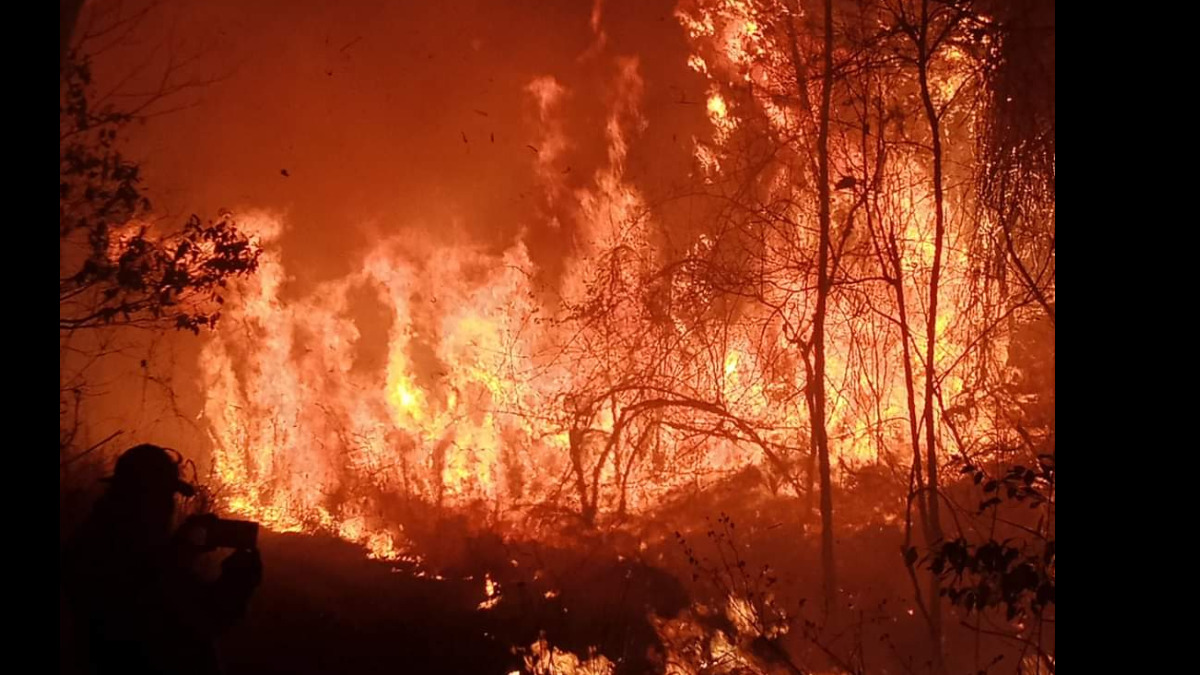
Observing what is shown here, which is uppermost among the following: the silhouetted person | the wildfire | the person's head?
the wildfire

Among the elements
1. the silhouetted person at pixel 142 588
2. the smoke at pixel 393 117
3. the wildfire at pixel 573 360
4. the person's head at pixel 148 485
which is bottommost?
the silhouetted person at pixel 142 588

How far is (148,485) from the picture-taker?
2.22 meters

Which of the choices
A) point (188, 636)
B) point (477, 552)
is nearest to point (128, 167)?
point (188, 636)

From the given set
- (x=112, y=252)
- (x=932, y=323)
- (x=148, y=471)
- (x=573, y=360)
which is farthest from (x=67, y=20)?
(x=932, y=323)

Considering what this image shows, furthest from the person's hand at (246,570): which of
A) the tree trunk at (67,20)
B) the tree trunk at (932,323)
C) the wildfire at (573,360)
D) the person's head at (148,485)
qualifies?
the tree trunk at (932,323)

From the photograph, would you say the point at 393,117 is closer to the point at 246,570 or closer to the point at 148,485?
the point at 148,485

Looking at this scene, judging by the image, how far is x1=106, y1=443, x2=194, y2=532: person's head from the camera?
2219 mm

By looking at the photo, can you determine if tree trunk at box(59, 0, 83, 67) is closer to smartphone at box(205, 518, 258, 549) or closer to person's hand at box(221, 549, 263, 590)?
smartphone at box(205, 518, 258, 549)

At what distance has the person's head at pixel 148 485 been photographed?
2.22 metres

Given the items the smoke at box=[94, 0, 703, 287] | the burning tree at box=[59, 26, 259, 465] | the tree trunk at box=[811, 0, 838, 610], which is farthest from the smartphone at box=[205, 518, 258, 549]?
the tree trunk at box=[811, 0, 838, 610]

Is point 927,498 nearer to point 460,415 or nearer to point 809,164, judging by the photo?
point 809,164

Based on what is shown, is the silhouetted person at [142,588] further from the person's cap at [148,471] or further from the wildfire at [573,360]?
the wildfire at [573,360]

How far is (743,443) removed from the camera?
7.22 ft

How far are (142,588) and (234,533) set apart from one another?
287mm
